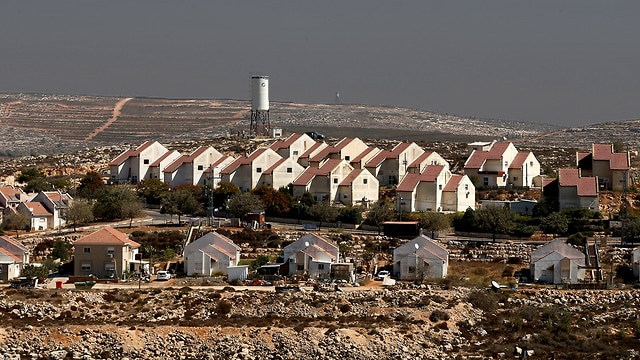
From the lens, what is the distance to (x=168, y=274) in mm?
44438

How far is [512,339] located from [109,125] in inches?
4406

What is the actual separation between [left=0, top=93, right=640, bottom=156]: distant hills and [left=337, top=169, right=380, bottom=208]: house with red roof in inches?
2120

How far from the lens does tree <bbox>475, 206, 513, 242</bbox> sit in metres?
48.2

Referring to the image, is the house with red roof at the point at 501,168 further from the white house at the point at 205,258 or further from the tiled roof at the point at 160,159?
the white house at the point at 205,258

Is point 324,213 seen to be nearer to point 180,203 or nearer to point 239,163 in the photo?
point 180,203

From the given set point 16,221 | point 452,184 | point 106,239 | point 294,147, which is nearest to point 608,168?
point 452,184

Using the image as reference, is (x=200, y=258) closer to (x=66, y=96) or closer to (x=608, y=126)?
(x=608, y=126)

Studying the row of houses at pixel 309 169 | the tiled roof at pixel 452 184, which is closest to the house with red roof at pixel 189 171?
the row of houses at pixel 309 169

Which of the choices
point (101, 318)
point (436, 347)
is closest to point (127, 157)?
point (101, 318)

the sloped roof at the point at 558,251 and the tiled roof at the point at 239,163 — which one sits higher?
the tiled roof at the point at 239,163

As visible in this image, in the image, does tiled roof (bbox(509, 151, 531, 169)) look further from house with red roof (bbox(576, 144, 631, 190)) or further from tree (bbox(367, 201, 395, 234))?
tree (bbox(367, 201, 395, 234))

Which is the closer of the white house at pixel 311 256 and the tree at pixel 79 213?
the white house at pixel 311 256

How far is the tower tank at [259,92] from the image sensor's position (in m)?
77.1

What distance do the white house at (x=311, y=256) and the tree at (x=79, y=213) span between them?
415 inches
